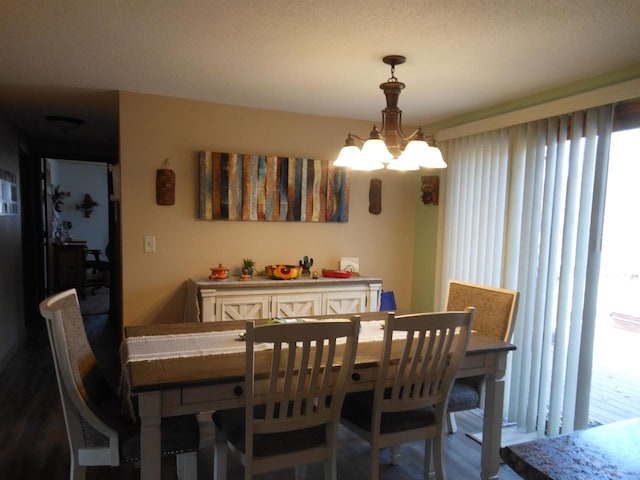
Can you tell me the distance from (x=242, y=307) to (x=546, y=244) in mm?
2077

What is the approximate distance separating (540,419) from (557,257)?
1.05 meters

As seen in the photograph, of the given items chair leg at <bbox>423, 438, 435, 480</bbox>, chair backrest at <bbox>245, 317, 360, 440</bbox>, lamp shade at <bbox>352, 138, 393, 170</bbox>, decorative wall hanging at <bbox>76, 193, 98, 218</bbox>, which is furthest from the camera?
decorative wall hanging at <bbox>76, 193, 98, 218</bbox>

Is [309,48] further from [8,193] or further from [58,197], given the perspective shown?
[58,197]

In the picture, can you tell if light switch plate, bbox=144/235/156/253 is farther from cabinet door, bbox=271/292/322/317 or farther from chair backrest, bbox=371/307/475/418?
chair backrest, bbox=371/307/475/418

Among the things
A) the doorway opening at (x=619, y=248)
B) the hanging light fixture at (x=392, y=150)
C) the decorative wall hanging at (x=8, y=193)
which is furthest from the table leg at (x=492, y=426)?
the decorative wall hanging at (x=8, y=193)

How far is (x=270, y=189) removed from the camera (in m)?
3.53

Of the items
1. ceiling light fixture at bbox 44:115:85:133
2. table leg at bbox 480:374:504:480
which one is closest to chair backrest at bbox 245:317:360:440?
table leg at bbox 480:374:504:480

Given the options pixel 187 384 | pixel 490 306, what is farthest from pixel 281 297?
pixel 187 384

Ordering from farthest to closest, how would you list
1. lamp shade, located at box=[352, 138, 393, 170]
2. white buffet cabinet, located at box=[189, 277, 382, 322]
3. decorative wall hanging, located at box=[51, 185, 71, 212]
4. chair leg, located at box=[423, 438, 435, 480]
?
decorative wall hanging, located at box=[51, 185, 71, 212]
white buffet cabinet, located at box=[189, 277, 382, 322]
chair leg, located at box=[423, 438, 435, 480]
lamp shade, located at box=[352, 138, 393, 170]

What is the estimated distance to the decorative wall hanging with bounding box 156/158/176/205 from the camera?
3.23 meters

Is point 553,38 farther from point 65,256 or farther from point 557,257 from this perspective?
point 65,256

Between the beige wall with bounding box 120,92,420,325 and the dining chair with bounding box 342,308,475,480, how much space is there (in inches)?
72.1

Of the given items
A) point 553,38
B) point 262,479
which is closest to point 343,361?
point 262,479

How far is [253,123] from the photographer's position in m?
3.48
